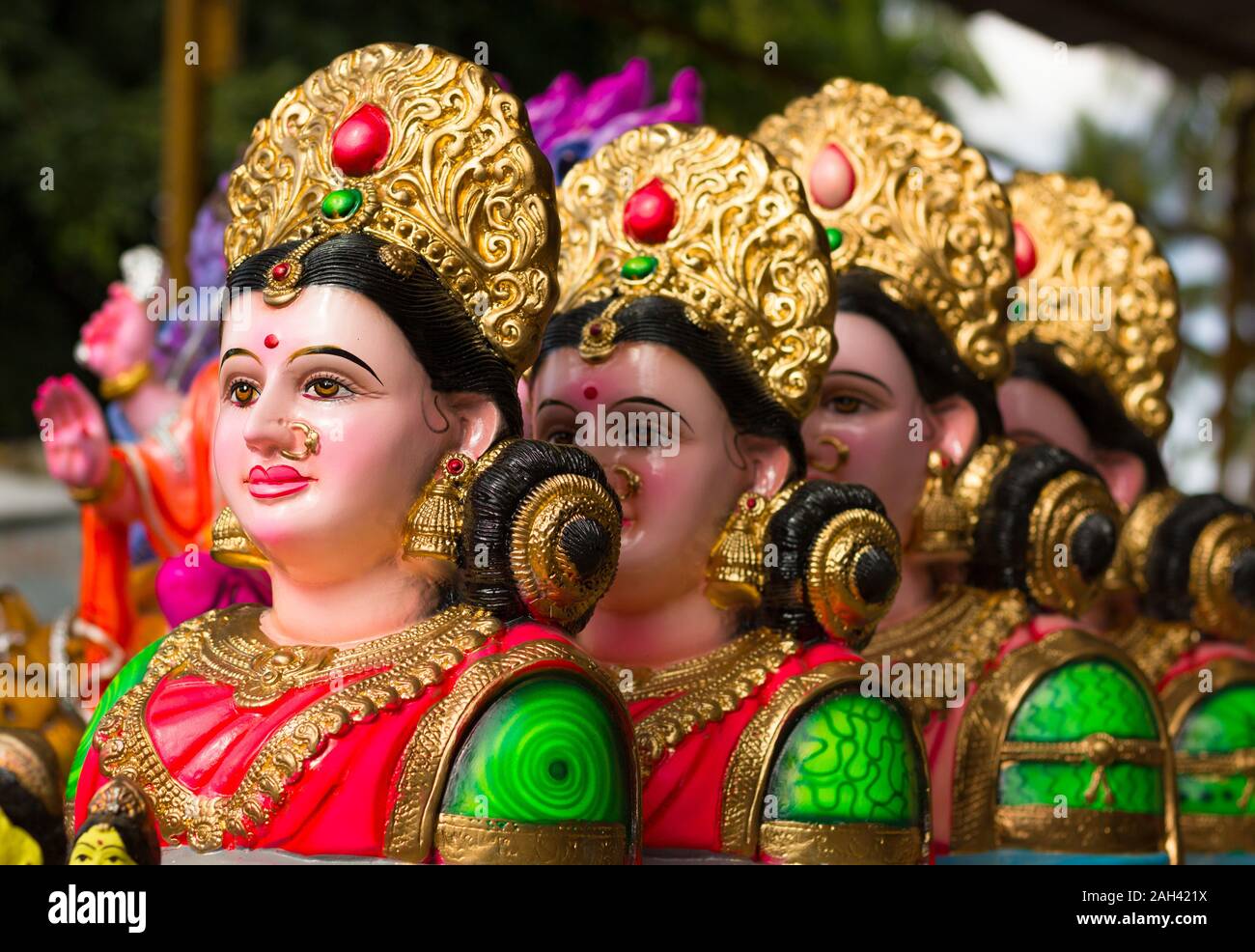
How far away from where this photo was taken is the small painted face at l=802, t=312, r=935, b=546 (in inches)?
147

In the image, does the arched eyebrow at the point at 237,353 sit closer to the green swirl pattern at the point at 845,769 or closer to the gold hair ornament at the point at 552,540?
the gold hair ornament at the point at 552,540

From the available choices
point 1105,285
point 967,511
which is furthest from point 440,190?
point 1105,285

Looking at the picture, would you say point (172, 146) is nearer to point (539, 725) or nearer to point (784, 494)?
point (784, 494)

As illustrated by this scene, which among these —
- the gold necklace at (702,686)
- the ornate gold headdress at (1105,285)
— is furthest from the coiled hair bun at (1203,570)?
the gold necklace at (702,686)

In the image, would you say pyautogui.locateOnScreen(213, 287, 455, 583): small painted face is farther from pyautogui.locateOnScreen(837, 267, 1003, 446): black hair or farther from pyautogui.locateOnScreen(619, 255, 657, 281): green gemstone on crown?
pyautogui.locateOnScreen(837, 267, 1003, 446): black hair

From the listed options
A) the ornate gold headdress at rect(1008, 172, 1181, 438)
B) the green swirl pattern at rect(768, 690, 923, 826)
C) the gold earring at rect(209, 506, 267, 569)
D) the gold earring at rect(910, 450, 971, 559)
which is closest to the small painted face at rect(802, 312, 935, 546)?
the gold earring at rect(910, 450, 971, 559)

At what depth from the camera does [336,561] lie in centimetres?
275

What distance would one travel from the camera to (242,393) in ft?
9.21

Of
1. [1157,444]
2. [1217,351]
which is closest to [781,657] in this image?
[1157,444]

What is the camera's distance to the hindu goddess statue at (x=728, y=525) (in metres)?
3.08

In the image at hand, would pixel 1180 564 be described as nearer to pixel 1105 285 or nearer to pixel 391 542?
pixel 1105 285

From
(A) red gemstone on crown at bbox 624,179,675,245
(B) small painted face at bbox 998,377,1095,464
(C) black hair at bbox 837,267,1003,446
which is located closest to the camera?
(A) red gemstone on crown at bbox 624,179,675,245

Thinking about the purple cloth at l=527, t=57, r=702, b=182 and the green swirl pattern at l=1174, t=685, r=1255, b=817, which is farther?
the green swirl pattern at l=1174, t=685, r=1255, b=817

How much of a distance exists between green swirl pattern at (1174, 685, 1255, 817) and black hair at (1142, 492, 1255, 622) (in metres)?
0.24
